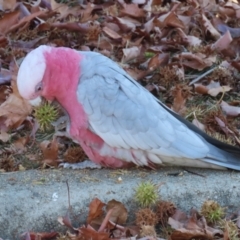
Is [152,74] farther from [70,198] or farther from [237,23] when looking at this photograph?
[70,198]

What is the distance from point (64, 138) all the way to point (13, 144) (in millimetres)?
270

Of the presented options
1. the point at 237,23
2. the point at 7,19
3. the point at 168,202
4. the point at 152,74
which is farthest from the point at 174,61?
the point at 168,202

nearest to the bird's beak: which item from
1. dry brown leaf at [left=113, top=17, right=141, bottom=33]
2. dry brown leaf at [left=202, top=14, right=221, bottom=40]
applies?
dry brown leaf at [left=113, top=17, right=141, bottom=33]

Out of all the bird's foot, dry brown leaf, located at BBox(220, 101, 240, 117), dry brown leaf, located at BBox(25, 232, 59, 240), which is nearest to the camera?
dry brown leaf, located at BBox(25, 232, 59, 240)

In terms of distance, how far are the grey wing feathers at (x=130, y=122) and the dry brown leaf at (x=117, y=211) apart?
0.98 ft

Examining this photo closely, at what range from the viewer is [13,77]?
3.51m

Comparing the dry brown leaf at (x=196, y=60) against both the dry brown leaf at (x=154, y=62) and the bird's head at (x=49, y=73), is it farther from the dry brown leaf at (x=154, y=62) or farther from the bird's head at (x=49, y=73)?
the bird's head at (x=49, y=73)

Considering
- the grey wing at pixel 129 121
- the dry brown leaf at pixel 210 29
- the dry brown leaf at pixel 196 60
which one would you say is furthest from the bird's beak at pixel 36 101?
the dry brown leaf at pixel 210 29

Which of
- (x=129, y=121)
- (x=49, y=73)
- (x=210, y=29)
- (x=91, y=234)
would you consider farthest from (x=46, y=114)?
(x=210, y=29)

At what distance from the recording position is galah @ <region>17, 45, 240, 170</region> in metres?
2.71

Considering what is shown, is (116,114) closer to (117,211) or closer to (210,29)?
(117,211)

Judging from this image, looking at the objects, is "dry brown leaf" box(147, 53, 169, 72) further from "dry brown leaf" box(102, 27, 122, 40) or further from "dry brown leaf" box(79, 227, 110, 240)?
"dry brown leaf" box(79, 227, 110, 240)

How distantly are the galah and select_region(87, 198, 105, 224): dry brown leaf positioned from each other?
33 cm

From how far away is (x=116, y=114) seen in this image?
2.73 metres
